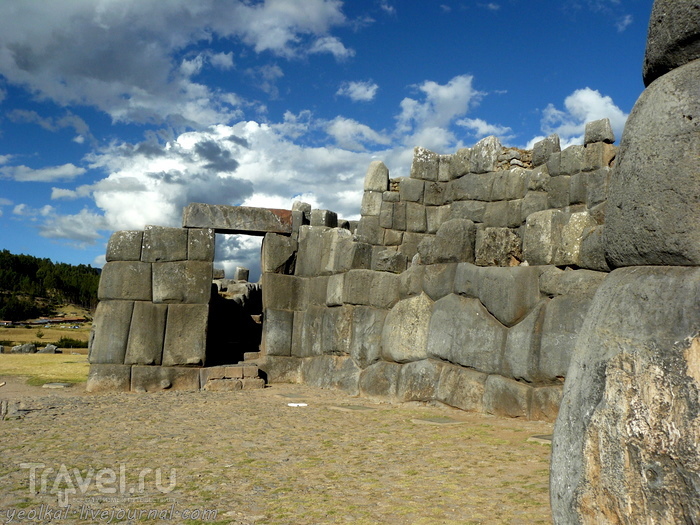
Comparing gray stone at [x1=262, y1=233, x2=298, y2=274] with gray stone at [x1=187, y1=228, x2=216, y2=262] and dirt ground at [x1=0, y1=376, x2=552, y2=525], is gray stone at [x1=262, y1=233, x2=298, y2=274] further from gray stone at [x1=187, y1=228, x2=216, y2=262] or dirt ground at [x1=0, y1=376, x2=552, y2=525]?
dirt ground at [x1=0, y1=376, x2=552, y2=525]

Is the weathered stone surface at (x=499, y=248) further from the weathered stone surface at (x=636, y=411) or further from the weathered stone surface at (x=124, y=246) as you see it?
the weathered stone surface at (x=124, y=246)

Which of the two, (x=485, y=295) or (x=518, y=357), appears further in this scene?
(x=485, y=295)

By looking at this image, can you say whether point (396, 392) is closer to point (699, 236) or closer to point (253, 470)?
point (253, 470)

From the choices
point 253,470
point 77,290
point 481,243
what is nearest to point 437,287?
point 481,243

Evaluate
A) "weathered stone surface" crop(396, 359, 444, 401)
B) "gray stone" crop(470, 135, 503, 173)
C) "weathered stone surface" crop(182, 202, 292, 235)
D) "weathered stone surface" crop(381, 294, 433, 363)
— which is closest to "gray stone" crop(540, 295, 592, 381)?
"weathered stone surface" crop(396, 359, 444, 401)

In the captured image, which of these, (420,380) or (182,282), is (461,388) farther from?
A: (182,282)

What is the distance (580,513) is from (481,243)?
5588mm

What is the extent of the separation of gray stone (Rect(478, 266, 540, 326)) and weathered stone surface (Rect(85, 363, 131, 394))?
19.7 ft

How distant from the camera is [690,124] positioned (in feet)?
6.44

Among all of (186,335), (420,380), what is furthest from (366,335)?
(186,335)

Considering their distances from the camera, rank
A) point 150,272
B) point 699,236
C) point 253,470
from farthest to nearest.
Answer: point 150,272 < point 253,470 < point 699,236

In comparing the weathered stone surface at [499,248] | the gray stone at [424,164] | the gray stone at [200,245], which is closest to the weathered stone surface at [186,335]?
the gray stone at [200,245]

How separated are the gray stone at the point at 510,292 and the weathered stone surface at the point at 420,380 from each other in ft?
3.76

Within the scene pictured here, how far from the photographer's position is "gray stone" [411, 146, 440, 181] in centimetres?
1238
